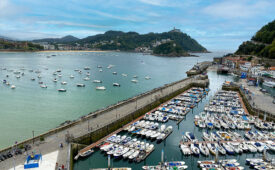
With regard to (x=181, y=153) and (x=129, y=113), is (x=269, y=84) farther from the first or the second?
(x=181, y=153)

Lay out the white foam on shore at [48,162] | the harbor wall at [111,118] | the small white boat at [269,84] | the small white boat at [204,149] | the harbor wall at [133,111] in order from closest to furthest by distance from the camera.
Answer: the white foam on shore at [48,162] < the small white boat at [204,149] < the harbor wall at [111,118] < the harbor wall at [133,111] < the small white boat at [269,84]

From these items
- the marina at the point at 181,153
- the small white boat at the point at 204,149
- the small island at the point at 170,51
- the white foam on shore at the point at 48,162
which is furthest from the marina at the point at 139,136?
the small island at the point at 170,51

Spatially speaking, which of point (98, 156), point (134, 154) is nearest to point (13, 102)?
point (98, 156)

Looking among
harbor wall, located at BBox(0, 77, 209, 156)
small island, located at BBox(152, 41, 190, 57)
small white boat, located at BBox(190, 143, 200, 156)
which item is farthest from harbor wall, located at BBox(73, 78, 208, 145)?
small island, located at BBox(152, 41, 190, 57)

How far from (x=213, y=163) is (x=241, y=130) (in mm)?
9688

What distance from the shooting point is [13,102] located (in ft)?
112

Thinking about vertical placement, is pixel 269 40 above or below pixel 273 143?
above

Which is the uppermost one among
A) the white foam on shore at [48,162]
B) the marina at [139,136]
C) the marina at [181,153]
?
the white foam on shore at [48,162]

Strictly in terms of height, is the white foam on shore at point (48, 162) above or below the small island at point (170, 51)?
below

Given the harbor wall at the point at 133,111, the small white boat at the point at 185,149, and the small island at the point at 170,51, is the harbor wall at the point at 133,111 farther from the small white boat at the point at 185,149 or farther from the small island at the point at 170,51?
the small island at the point at 170,51

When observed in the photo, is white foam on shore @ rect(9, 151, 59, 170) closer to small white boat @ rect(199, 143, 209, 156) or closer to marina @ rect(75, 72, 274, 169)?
marina @ rect(75, 72, 274, 169)

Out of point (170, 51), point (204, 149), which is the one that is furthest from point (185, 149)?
point (170, 51)

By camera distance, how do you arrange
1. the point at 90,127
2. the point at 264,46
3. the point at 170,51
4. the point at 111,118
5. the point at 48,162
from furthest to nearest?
the point at 170,51
the point at 264,46
the point at 111,118
the point at 90,127
the point at 48,162

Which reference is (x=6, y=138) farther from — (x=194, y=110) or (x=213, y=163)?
(x=194, y=110)
